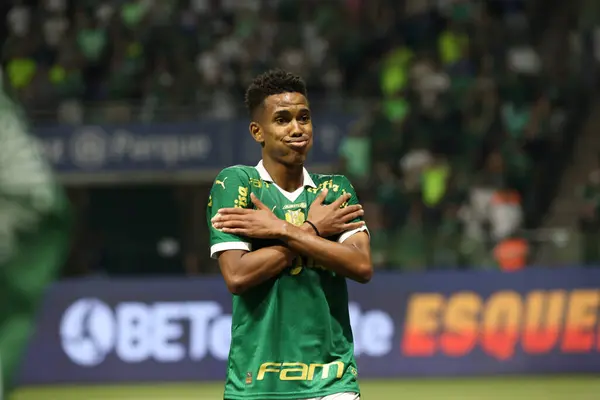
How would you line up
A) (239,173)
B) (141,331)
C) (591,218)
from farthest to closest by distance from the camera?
(591,218) → (141,331) → (239,173)

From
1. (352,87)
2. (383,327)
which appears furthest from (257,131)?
(352,87)

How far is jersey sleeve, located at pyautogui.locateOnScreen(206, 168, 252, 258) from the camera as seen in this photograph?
5.20 m

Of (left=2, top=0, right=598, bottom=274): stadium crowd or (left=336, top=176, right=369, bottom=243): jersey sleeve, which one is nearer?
Answer: (left=336, top=176, right=369, bottom=243): jersey sleeve

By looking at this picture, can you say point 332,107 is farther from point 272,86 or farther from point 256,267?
point 256,267

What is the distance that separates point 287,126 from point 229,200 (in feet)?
1.39

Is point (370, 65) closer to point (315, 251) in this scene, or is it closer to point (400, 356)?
point (400, 356)

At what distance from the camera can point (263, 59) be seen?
18688 mm

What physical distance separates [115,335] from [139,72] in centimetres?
591

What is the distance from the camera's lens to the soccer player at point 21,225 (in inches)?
189

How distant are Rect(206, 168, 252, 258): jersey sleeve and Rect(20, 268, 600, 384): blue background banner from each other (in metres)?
9.08

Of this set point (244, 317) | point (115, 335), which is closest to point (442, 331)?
point (115, 335)

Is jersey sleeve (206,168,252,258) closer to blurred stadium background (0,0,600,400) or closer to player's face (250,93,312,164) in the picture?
player's face (250,93,312,164)

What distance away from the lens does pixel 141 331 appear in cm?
1445

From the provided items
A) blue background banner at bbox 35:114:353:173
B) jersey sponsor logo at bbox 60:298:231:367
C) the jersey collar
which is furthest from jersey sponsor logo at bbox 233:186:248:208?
blue background banner at bbox 35:114:353:173
